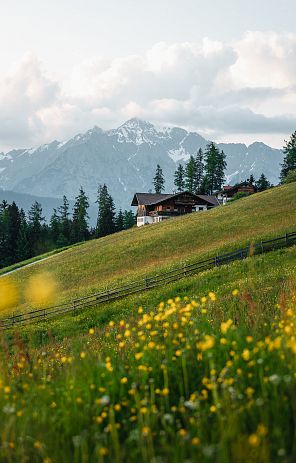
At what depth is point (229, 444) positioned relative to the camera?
4.02 meters

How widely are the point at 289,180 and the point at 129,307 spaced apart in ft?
224

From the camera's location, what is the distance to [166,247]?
52.9m

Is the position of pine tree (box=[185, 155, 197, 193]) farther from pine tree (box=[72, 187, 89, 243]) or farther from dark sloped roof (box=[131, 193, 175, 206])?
pine tree (box=[72, 187, 89, 243])

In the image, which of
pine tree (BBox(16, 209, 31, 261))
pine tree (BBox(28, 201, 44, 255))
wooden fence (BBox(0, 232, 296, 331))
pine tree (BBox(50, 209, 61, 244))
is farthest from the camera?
pine tree (BBox(50, 209, 61, 244))

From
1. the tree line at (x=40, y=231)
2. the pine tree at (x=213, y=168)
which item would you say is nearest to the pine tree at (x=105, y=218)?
the tree line at (x=40, y=231)

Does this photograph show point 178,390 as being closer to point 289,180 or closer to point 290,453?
point 290,453

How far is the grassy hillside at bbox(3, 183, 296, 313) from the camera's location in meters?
43.2

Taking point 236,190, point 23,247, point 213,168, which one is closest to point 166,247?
point 23,247

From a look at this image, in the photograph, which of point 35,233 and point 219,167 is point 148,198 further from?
point 35,233

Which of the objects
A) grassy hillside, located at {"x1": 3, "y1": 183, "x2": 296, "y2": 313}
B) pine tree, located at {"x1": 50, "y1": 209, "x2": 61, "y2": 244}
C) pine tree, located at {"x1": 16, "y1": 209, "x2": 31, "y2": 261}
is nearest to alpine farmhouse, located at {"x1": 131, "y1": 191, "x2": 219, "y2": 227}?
pine tree, located at {"x1": 50, "y1": 209, "x2": 61, "y2": 244}

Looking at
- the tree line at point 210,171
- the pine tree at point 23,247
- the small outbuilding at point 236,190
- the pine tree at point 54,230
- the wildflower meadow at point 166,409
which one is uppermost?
the tree line at point 210,171

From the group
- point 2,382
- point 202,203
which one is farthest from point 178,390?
point 202,203

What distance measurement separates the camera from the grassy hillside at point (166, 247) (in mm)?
43250

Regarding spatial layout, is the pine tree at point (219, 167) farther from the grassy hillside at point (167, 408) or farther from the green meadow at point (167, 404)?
the grassy hillside at point (167, 408)
